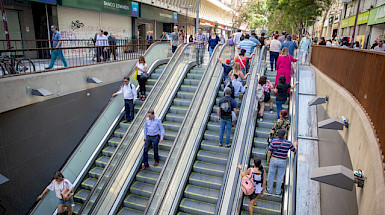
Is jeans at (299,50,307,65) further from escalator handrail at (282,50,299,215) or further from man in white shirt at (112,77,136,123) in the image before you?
man in white shirt at (112,77,136,123)

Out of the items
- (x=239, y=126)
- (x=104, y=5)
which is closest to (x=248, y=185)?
(x=239, y=126)

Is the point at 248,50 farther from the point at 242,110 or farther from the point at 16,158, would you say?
the point at 16,158

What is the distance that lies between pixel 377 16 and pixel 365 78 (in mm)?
17193

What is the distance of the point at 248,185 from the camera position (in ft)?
19.3

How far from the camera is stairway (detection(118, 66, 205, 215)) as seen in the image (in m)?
7.79

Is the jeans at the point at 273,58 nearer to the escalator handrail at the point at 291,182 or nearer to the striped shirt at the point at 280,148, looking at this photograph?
the escalator handrail at the point at 291,182

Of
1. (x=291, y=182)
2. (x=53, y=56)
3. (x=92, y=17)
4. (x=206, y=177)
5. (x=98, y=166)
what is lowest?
(x=98, y=166)

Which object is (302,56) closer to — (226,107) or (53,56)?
(226,107)

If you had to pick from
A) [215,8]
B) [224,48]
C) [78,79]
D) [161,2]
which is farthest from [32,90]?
[215,8]

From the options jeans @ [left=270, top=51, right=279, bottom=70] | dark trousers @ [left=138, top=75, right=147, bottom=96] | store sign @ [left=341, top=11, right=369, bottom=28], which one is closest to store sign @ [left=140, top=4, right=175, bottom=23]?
dark trousers @ [left=138, top=75, right=147, bottom=96]

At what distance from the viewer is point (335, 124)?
17.6ft

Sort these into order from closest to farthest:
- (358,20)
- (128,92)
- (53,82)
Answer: (53,82) → (128,92) → (358,20)

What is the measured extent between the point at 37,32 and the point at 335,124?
14608 mm

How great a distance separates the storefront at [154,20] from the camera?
2395cm
